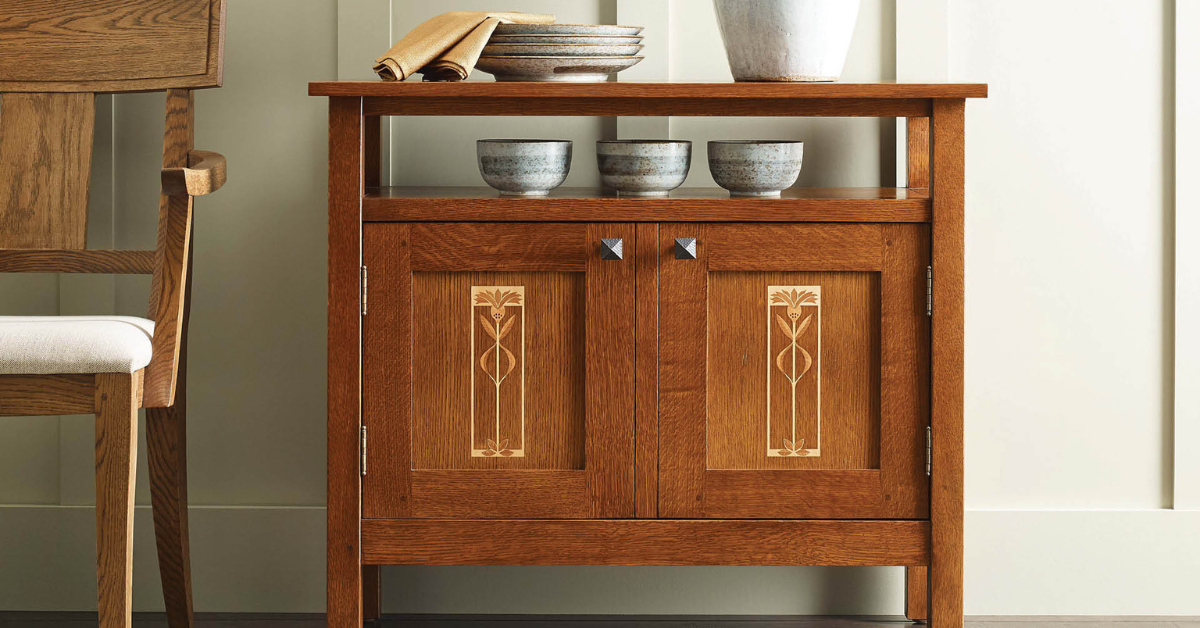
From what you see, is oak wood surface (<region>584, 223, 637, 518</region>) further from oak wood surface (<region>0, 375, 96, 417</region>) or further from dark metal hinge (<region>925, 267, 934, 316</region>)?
oak wood surface (<region>0, 375, 96, 417</region>)

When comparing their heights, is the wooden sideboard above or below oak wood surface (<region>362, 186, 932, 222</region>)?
below

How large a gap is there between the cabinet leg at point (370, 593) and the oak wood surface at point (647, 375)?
0.63 meters

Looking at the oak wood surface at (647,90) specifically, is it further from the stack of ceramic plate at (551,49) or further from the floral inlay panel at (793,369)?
the floral inlay panel at (793,369)

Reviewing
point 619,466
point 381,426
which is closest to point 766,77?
point 619,466

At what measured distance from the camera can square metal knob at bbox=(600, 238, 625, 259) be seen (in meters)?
1.40

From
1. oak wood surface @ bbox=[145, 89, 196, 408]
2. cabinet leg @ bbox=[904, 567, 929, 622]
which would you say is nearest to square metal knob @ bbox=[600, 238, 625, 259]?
oak wood surface @ bbox=[145, 89, 196, 408]

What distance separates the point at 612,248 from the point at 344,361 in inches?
15.5

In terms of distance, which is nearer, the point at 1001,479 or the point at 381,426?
the point at 381,426

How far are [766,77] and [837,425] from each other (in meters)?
0.50

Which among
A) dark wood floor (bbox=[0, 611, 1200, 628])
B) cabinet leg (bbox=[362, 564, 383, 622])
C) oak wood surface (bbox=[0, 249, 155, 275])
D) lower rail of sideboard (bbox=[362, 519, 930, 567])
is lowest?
dark wood floor (bbox=[0, 611, 1200, 628])

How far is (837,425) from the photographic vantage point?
56.7 inches

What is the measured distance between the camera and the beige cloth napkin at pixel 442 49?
1.39 metres

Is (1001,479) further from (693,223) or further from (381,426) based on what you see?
(381,426)

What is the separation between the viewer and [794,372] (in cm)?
143
